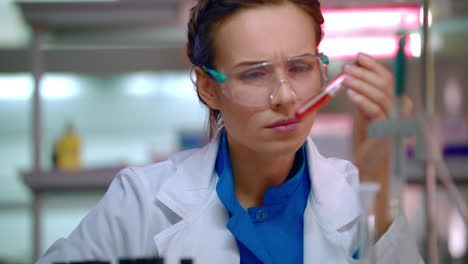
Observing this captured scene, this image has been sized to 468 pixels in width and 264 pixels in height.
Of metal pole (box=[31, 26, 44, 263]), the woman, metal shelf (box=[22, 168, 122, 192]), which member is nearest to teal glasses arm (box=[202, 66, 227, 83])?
the woman

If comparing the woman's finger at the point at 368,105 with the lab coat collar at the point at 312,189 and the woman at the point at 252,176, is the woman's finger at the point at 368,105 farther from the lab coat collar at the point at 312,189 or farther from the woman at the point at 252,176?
the lab coat collar at the point at 312,189

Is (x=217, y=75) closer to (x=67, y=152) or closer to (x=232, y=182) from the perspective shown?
(x=232, y=182)

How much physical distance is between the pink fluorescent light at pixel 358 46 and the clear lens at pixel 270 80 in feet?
0.60

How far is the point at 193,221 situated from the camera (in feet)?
3.33

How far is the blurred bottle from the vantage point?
2.51m

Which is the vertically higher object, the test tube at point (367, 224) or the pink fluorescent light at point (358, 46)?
the pink fluorescent light at point (358, 46)

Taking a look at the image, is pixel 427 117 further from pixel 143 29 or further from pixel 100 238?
pixel 143 29

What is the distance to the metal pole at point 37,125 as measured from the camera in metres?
1.45

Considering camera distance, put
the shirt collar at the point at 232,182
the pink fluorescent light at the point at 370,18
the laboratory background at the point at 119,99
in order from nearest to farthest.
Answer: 1. the shirt collar at the point at 232,182
2. the pink fluorescent light at the point at 370,18
3. the laboratory background at the point at 119,99

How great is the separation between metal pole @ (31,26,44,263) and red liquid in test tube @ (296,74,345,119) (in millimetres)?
617

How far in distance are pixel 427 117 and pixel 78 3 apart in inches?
61.9

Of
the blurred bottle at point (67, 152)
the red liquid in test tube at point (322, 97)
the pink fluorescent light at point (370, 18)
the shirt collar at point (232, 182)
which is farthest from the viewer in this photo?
the blurred bottle at point (67, 152)

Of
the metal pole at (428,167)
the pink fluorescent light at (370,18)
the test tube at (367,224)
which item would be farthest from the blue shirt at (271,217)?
the pink fluorescent light at (370,18)

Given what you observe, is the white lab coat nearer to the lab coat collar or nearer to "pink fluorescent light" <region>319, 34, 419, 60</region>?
the lab coat collar
